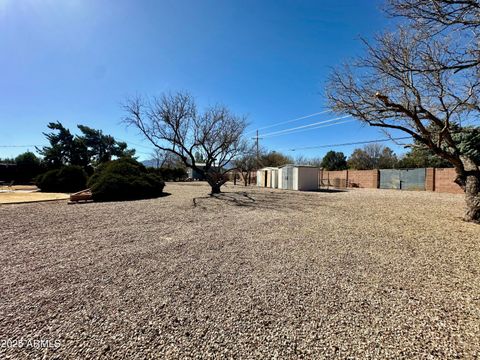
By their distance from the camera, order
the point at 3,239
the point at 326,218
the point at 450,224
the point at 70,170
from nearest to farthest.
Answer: the point at 3,239
the point at 450,224
the point at 326,218
the point at 70,170

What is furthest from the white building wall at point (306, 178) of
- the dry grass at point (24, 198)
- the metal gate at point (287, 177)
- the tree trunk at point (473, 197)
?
the dry grass at point (24, 198)

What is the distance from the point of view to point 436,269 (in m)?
3.13

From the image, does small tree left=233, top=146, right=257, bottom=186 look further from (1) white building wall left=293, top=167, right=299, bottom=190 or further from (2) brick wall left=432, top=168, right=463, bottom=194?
(2) brick wall left=432, top=168, right=463, bottom=194

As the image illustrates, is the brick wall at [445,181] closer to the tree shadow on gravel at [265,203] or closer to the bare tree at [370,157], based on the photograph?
the tree shadow on gravel at [265,203]

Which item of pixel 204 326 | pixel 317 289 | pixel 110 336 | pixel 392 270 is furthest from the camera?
pixel 392 270

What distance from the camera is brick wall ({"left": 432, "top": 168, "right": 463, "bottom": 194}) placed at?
15.8 metres

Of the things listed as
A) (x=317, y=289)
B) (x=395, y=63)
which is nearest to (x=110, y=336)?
(x=317, y=289)

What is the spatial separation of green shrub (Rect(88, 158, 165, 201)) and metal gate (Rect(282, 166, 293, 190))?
1095 cm

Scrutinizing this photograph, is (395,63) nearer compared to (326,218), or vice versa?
(395,63)

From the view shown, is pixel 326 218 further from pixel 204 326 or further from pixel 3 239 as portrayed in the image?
pixel 3 239

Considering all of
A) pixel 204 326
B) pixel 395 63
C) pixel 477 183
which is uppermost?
pixel 395 63

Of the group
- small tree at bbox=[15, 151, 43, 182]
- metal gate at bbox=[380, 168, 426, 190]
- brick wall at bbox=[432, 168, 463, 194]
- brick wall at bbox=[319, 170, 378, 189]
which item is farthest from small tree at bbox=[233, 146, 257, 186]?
small tree at bbox=[15, 151, 43, 182]

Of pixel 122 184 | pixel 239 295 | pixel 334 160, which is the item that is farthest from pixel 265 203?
pixel 334 160

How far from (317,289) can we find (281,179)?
18.7 metres
